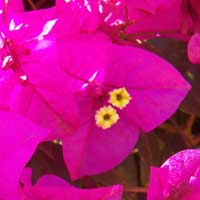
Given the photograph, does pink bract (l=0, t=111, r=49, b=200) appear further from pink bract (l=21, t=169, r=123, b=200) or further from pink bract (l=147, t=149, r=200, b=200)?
pink bract (l=147, t=149, r=200, b=200)

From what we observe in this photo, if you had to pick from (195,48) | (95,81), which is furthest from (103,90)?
(195,48)

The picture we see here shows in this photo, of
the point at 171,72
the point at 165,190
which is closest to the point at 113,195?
the point at 165,190

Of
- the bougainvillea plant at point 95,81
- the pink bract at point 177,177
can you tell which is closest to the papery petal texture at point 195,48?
the bougainvillea plant at point 95,81

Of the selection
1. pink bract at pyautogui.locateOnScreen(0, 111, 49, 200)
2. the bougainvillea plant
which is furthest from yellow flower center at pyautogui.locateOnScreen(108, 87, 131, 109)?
pink bract at pyautogui.locateOnScreen(0, 111, 49, 200)

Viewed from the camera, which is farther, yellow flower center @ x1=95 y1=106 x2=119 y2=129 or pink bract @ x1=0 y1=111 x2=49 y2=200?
yellow flower center @ x1=95 y1=106 x2=119 y2=129

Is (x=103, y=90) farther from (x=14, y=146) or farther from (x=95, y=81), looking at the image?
(x=14, y=146)

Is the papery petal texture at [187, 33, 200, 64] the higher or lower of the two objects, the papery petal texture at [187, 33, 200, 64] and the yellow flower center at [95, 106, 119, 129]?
the higher

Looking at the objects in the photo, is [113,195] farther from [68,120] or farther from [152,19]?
[152,19]
